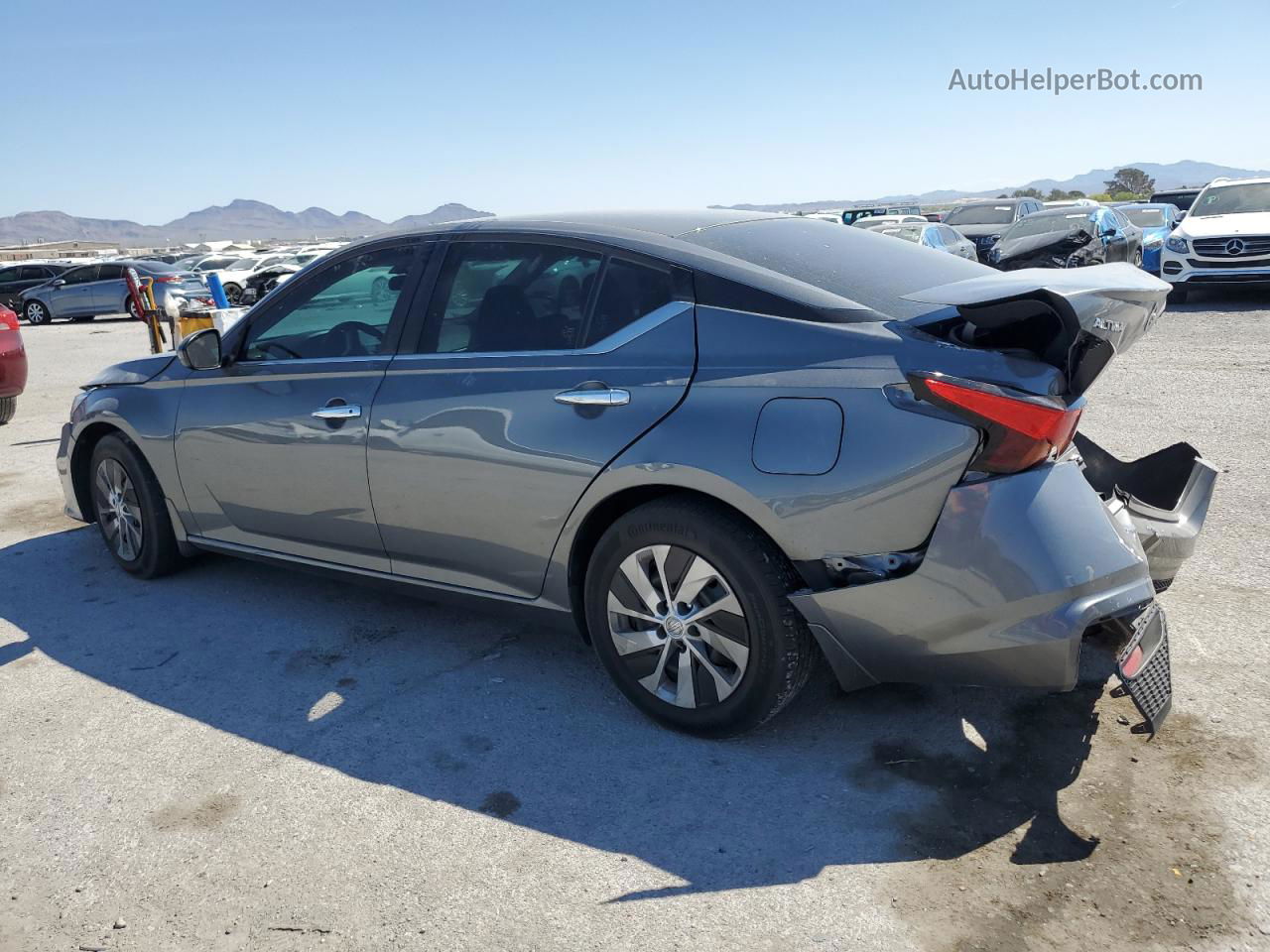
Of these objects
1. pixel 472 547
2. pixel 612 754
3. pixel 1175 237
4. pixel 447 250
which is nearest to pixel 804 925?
pixel 612 754

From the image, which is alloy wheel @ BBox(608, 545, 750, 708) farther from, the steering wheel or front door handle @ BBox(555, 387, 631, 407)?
the steering wheel

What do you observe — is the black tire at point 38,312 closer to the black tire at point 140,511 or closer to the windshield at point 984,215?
the windshield at point 984,215

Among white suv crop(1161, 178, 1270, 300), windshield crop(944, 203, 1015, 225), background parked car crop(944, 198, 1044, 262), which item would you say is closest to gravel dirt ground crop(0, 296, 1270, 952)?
white suv crop(1161, 178, 1270, 300)

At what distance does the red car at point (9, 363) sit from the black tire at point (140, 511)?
4791mm

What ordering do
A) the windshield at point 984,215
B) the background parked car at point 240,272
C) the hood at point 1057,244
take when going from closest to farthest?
the hood at point 1057,244, the windshield at point 984,215, the background parked car at point 240,272

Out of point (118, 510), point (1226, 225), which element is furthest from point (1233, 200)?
point (118, 510)

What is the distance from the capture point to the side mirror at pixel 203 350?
183 inches

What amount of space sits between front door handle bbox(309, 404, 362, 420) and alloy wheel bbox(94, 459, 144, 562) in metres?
1.56

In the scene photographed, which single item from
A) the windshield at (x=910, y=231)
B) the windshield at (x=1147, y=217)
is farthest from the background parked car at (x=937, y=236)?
the windshield at (x=1147, y=217)

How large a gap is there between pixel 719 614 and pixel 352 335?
1978 millimetres

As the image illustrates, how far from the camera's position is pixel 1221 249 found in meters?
14.6

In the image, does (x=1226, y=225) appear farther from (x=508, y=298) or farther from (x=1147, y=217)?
(x=508, y=298)

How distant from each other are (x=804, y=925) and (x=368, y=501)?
7.64 ft

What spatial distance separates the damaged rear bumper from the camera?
2.84 meters
